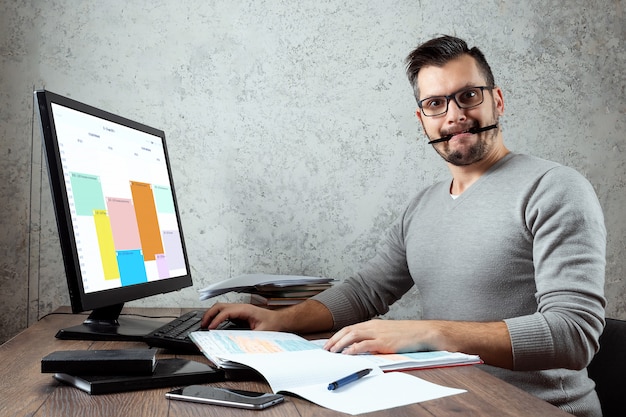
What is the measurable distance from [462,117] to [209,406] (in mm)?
1164

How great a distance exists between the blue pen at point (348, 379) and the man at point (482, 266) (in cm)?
19

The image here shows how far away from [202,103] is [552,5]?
1260 mm

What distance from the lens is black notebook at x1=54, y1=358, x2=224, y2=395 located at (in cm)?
90

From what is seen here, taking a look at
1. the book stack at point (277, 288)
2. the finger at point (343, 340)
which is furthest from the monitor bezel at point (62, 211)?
the book stack at point (277, 288)

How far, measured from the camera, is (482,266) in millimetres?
1590

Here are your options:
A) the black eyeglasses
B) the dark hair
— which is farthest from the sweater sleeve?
the dark hair

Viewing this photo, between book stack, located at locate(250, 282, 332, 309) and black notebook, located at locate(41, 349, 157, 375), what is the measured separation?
2.87 feet

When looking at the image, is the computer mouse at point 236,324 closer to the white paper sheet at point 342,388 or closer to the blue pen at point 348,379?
the white paper sheet at point 342,388

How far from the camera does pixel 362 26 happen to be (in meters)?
2.16

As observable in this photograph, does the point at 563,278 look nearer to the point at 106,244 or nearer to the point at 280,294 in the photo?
the point at 280,294

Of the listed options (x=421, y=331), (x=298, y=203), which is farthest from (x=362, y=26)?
(x=421, y=331)

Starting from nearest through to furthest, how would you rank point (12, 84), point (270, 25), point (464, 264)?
point (464, 264)
point (12, 84)
point (270, 25)

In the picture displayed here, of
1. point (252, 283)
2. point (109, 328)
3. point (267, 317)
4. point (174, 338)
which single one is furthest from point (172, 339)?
point (252, 283)

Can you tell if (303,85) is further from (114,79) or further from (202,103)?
(114,79)
